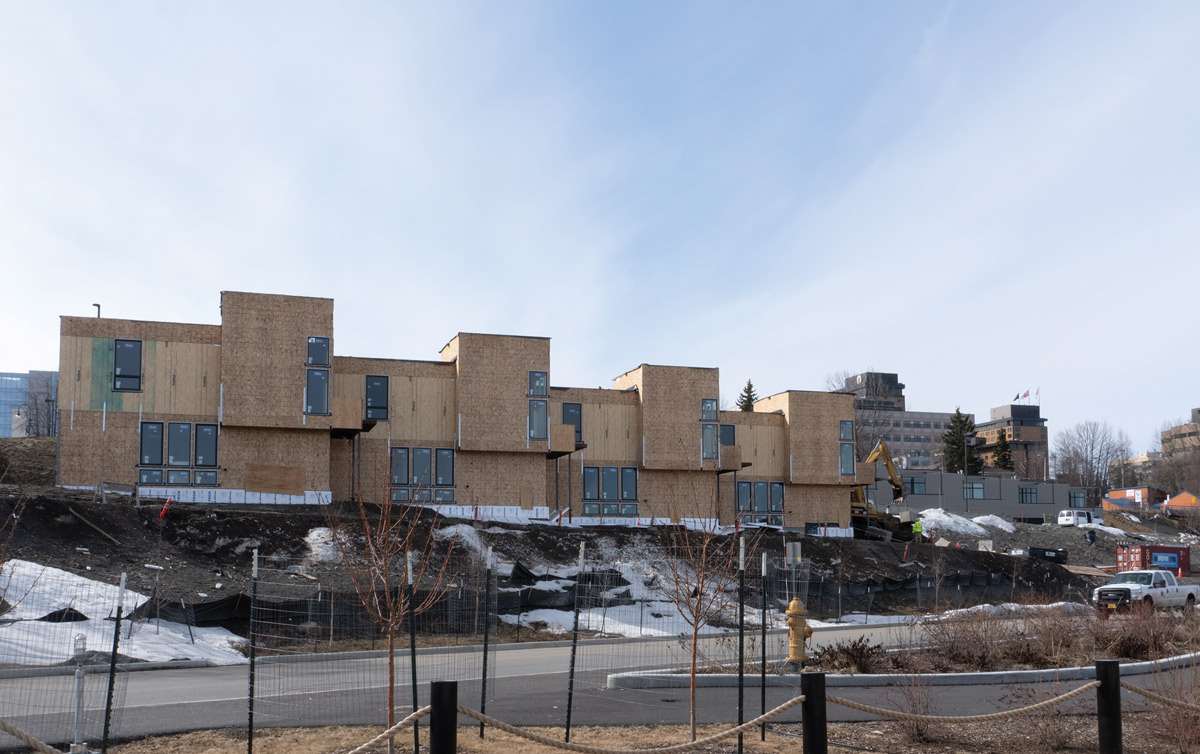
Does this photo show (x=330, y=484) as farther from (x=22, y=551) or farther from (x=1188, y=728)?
(x=1188, y=728)

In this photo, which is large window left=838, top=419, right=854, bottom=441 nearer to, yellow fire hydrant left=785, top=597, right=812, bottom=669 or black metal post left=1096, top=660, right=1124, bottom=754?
yellow fire hydrant left=785, top=597, right=812, bottom=669

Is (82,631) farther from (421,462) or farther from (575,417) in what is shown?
(575,417)

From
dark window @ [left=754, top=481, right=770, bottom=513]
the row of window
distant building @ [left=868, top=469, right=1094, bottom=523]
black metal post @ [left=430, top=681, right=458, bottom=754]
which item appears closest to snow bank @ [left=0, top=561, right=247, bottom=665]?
black metal post @ [left=430, top=681, right=458, bottom=754]

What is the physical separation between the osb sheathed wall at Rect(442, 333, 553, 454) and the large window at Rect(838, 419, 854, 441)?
18679 mm

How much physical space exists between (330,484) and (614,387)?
17.1m

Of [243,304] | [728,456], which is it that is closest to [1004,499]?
[728,456]

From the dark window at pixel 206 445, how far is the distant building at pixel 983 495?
65748 millimetres

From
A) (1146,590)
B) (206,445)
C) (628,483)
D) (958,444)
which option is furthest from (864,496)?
(958,444)

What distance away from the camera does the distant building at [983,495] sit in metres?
93.6

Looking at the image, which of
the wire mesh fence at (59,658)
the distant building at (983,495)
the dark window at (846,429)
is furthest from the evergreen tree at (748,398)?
the wire mesh fence at (59,658)

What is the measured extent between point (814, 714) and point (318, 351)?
118 ft

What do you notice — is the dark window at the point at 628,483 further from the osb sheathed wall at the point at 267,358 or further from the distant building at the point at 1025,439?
the distant building at the point at 1025,439

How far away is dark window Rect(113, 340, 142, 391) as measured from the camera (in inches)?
1543

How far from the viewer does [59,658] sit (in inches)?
733
